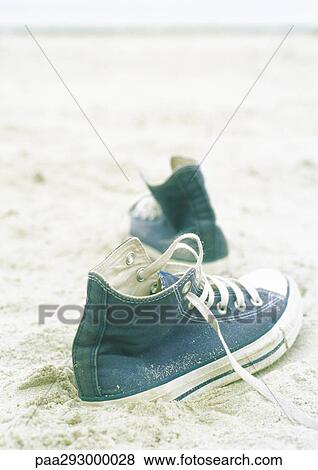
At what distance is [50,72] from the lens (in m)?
5.76

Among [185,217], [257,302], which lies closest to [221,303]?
[257,302]

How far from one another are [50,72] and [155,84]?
40.2 inches

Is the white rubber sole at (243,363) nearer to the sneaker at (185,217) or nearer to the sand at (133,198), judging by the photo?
the sand at (133,198)

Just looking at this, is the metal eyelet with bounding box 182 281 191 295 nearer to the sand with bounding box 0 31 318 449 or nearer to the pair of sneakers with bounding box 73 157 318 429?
the pair of sneakers with bounding box 73 157 318 429

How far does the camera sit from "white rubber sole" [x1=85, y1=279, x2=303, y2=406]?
132cm

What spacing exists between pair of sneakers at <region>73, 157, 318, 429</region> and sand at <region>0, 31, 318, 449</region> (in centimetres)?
4

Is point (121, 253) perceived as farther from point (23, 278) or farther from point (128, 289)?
point (23, 278)

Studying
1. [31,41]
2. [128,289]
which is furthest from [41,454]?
[31,41]

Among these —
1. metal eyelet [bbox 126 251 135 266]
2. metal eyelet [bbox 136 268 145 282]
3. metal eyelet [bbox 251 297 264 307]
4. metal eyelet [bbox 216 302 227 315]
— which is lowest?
metal eyelet [bbox 251 297 264 307]

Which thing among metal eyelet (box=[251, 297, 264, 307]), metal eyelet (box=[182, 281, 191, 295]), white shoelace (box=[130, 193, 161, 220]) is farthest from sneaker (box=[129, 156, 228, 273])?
metal eyelet (box=[182, 281, 191, 295])

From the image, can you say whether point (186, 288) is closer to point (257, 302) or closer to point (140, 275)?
point (140, 275)

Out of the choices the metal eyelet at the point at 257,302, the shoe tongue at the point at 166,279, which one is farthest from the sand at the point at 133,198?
the shoe tongue at the point at 166,279

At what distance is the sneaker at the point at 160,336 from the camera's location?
1.29m

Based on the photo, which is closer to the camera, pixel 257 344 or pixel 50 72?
pixel 257 344
